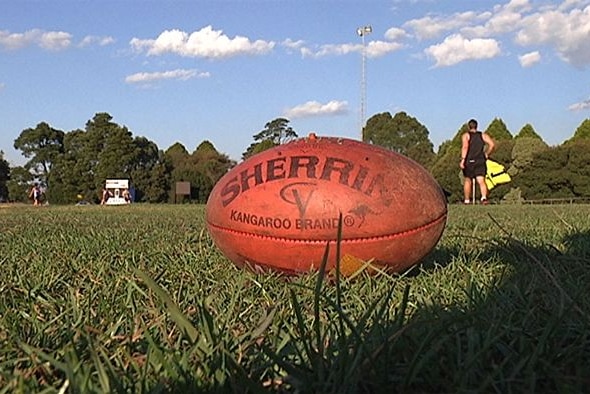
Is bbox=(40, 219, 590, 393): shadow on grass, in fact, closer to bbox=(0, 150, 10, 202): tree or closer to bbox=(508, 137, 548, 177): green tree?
bbox=(508, 137, 548, 177): green tree

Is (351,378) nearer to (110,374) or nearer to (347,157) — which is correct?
(110,374)

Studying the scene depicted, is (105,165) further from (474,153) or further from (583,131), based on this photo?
(474,153)

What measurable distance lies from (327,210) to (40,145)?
58.2 meters

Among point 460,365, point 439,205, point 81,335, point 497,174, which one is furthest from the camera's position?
point 497,174

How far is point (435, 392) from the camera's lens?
1.25 metres

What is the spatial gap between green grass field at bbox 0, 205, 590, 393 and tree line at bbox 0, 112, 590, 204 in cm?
3010

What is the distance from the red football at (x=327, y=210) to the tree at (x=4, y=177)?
2135 inches

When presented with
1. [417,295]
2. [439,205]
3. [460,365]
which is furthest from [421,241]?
[460,365]

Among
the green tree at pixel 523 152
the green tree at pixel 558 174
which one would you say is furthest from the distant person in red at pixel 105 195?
the green tree at pixel 558 174

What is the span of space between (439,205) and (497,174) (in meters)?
17.4

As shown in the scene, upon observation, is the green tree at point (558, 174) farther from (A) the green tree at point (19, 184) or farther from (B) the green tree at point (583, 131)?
(A) the green tree at point (19, 184)

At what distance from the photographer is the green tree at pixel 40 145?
182 feet

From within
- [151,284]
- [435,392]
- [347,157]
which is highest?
[347,157]

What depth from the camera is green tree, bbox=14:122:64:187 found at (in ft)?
182
